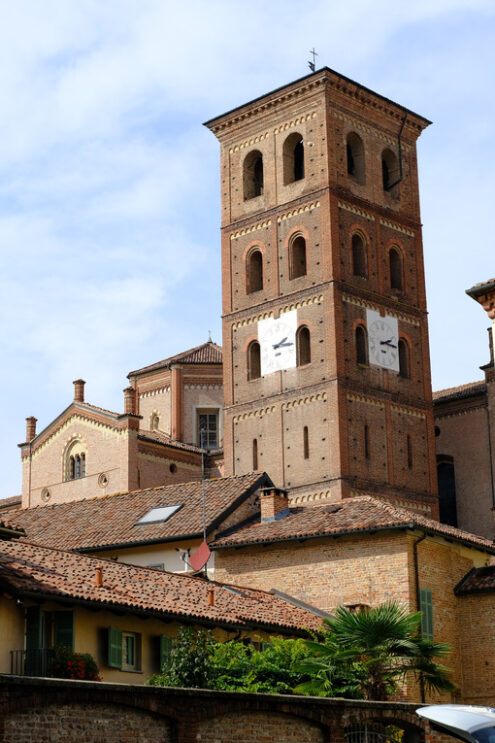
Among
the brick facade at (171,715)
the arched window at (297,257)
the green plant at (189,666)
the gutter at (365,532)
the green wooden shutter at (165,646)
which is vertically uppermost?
the arched window at (297,257)

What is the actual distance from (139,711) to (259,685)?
792cm

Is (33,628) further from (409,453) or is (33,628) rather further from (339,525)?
(409,453)

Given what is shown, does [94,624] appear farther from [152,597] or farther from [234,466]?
[234,466]

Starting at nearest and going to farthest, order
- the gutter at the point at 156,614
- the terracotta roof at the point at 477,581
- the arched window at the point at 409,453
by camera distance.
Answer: the gutter at the point at 156,614
the terracotta roof at the point at 477,581
the arched window at the point at 409,453

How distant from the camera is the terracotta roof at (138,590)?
77.2ft

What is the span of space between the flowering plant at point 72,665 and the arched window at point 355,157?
100 ft

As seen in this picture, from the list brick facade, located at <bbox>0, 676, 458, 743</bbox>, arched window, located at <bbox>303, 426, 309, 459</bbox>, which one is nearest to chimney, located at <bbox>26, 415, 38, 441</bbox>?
arched window, located at <bbox>303, 426, 309, 459</bbox>

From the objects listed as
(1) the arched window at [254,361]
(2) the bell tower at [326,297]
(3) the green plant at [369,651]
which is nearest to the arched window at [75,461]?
(2) the bell tower at [326,297]

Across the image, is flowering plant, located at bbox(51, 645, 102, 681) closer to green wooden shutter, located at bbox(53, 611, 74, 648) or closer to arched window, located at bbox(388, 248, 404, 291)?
green wooden shutter, located at bbox(53, 611, 74, 648)

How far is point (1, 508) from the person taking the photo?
6200cm

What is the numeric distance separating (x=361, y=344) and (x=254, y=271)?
225 inches

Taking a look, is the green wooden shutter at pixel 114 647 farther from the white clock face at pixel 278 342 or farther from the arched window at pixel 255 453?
the white clock face at pixel 278 342

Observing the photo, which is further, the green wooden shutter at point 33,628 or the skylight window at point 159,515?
→ the skylight window at point 159,515

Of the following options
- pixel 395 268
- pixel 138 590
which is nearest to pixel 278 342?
pixel 395 268
